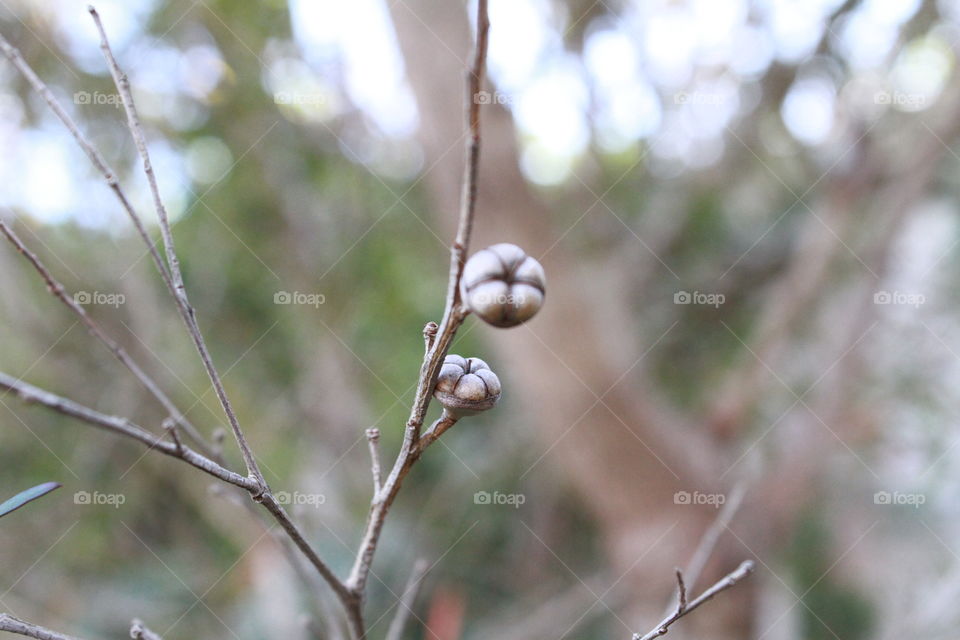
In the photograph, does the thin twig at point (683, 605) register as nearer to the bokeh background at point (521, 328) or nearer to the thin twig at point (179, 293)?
A: the thin twig at point (179, 293)

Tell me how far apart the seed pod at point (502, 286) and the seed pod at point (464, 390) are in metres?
0.10

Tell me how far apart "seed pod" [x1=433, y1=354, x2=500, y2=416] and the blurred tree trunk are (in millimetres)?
1374

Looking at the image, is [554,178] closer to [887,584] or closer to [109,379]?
[109,379]

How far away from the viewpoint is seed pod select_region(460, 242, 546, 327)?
410mm

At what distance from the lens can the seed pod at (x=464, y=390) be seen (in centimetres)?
51

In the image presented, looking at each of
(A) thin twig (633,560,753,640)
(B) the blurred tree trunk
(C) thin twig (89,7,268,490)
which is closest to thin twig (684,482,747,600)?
(A) thin twig (633,560,753,640)

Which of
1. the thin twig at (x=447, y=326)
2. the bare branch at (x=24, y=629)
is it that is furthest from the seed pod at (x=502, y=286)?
the bare branch at (x=24, y=629)

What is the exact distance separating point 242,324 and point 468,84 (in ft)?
9.17

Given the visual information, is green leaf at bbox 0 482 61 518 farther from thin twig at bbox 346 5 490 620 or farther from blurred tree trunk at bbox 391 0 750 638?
blurred tree trunk at bbox 391 0 750 638

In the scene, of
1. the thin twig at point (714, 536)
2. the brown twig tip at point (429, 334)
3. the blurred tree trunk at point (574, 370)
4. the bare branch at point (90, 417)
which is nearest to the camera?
the bare branch at point (90, 417)

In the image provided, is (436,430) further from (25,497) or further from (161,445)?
(25,497)

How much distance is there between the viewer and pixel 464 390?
0.52 m

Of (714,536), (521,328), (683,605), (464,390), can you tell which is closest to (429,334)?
(464,390)

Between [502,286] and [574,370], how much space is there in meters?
1.53
